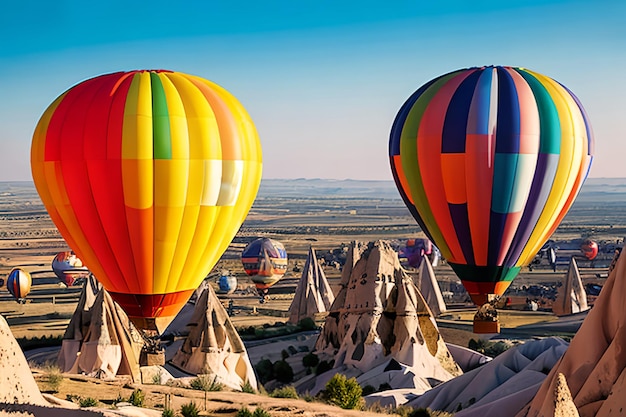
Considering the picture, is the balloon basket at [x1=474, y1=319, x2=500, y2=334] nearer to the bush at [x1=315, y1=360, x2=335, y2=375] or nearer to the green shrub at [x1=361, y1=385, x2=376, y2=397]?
the green shrub at [x1=361, y1=385, x2=376, y2=397]

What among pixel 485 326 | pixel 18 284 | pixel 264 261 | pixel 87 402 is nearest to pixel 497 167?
pixel 485 326

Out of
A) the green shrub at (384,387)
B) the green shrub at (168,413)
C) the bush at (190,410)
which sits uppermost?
the green shrub at (168,413)

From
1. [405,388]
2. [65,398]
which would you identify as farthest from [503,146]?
[65,398]

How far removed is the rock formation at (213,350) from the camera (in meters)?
21.9

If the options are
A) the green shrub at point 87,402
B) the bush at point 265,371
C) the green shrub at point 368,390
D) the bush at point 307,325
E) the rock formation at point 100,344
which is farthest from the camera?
the bush at point 307,325

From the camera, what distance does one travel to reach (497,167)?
18.0m

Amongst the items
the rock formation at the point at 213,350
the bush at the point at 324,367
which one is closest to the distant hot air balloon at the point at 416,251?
the bush at the point at 324,367

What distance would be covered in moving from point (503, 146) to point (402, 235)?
104 meters

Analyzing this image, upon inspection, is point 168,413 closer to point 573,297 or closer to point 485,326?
point 485,326

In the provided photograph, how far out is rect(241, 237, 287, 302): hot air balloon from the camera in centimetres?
4288

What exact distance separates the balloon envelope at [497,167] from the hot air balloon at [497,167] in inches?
0.8

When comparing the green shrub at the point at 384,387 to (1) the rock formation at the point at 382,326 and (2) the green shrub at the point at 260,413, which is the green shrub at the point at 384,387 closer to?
(1) the rock formation at the point at 382,326

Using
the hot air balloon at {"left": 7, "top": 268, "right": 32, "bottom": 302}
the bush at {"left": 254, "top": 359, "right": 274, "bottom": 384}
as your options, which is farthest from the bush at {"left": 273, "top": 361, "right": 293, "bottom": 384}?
the hot air balloon at {"left": 7, "top": 268, "right": 32, "bottom": 302}

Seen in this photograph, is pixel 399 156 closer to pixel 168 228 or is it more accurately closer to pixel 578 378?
pixel 168 228
